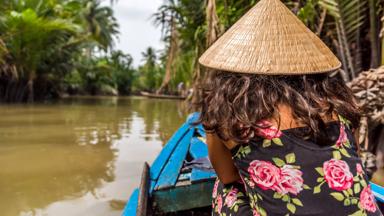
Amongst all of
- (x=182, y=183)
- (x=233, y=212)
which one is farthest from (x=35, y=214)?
(x=233, y=212)

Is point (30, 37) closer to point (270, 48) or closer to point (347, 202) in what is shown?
point (270, 48)

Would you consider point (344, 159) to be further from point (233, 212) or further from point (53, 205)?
point (53, 205)

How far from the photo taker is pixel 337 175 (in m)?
0.98

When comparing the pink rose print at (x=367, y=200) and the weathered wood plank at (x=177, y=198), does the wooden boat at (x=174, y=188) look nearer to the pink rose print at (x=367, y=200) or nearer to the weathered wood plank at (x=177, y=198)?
the weathered wood plank at (x=177, y=198)

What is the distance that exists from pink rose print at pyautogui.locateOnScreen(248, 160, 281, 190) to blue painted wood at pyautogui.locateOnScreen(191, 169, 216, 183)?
4.98 ft

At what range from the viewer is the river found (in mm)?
3451

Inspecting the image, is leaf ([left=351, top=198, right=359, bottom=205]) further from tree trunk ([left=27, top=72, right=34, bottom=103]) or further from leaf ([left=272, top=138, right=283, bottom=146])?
tree trunk ([left=27, top=72, right=34, bottom=103])

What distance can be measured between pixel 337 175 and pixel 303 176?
3.5 inches

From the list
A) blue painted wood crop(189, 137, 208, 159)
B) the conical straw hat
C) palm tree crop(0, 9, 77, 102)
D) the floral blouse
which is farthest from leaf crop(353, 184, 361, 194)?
palm tree crop(0, 9, 77, 102)

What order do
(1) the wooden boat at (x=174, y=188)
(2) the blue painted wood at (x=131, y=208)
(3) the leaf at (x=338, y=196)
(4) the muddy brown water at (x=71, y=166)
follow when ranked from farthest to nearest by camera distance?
1. (4) the muddy brown water at (x=71, y=166)
2. (1) the wooden boat at (x=174, y=188)
3. (2) the blue painted wood at (x=131, y=208)
4. (3) the leaf at (x=338, y=196)

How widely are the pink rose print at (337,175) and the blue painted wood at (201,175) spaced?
1585mm

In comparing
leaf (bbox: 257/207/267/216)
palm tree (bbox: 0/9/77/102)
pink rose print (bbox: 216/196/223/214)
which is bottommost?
pink rose print (bbox: 216/196/223/214)

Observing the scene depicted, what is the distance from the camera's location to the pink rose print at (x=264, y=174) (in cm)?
100

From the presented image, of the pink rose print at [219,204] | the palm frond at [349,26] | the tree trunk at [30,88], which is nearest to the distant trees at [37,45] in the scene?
the tree trunk at [30,88]
